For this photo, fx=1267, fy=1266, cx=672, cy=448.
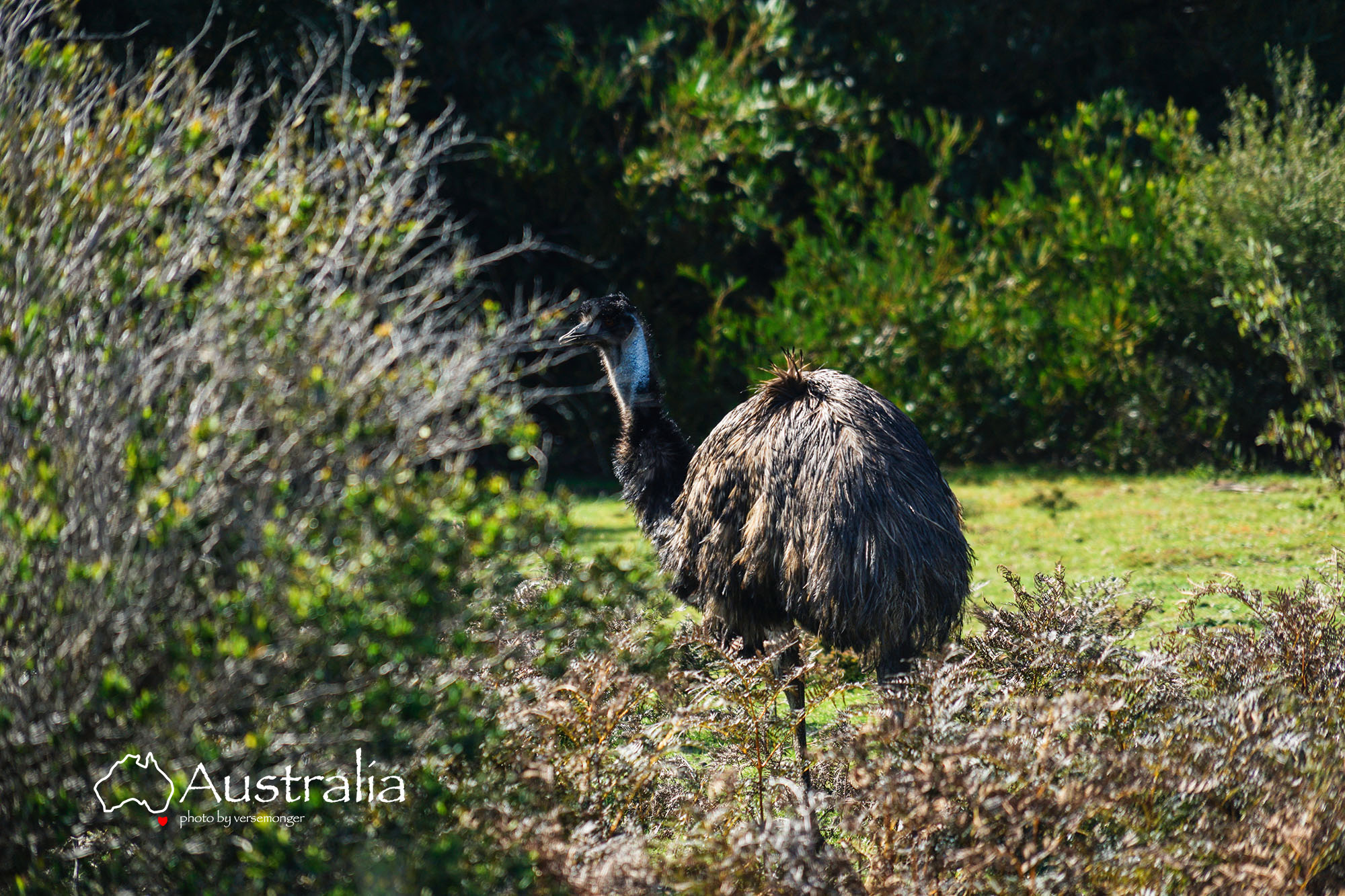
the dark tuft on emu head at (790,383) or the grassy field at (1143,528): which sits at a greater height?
the dark tuft on emu head at (790,383)

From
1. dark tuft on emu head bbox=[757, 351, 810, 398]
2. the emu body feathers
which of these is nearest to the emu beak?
the emu body feathers

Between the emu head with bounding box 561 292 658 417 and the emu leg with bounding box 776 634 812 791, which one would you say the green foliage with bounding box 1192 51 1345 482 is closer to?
the emu head with bounding box 561 292 658 417

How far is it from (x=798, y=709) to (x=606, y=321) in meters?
2.34

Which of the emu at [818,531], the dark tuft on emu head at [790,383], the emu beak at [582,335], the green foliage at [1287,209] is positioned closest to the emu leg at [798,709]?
the emu at [818,531]

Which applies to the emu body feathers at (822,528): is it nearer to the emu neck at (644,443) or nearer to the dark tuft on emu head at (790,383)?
the dark tuft on emu head at (790,383)

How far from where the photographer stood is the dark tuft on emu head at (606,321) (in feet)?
20.5

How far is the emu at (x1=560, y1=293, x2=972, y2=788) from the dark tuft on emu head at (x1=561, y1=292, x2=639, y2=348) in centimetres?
94

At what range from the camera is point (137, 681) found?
308cm

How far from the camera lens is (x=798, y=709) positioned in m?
4.82

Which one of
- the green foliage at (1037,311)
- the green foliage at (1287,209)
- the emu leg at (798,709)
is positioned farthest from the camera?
the green foliage at (1037,311)

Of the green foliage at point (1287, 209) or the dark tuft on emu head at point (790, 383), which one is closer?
the dark tuft on emu head at point (790, 383)

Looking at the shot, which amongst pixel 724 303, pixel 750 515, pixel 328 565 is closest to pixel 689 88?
A: pixel 724 303

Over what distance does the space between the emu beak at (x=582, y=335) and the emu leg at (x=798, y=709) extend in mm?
1870

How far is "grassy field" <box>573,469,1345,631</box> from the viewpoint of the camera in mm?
8047
